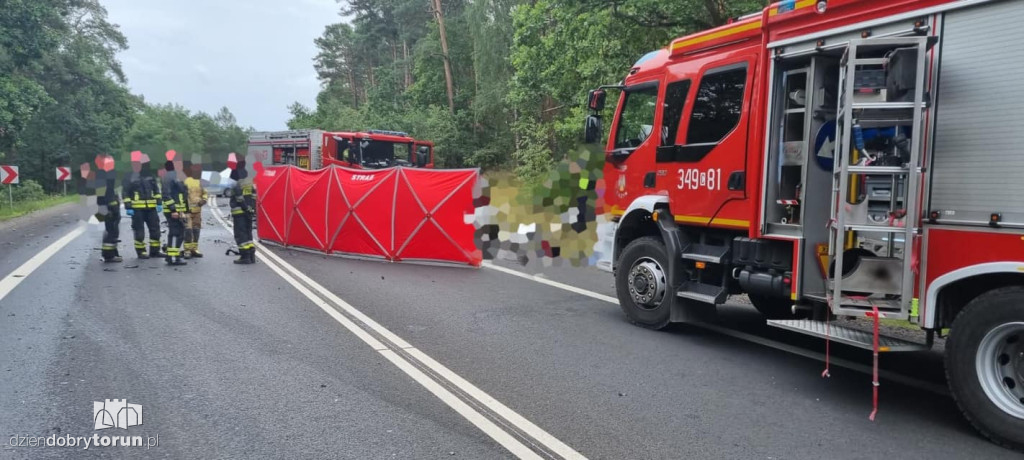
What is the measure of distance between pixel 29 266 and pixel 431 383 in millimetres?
9351

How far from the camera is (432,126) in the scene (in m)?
33.6

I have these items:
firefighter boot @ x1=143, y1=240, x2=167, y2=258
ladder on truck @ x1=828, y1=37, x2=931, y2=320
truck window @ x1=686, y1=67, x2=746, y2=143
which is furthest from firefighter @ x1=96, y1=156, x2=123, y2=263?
ladder on truck @ x1=828, y1=37, x2=931, y2=320

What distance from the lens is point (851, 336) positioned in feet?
15.6

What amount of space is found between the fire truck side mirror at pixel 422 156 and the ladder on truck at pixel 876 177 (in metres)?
18.4

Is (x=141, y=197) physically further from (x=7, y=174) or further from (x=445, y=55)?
(x=445, y=55)

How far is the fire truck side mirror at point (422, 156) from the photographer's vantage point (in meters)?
22.3

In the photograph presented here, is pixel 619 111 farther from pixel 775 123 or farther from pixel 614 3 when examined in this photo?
pixel 614 3

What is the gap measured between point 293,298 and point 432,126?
85.0 feet

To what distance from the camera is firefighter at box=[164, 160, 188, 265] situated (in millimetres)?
11559

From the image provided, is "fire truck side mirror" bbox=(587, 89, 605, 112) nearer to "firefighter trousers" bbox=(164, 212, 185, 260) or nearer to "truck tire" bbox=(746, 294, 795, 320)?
"truck tire" bbox=(746, 294, 795, 320)

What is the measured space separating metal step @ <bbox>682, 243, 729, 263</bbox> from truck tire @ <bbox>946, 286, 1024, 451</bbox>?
2249 millimetres

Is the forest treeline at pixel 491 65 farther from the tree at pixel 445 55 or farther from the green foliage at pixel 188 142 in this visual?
the green foliage at pixel 188 142

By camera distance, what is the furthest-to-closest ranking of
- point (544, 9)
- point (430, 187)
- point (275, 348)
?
point (544, 9) → point (430, 187) → point (275, 348)

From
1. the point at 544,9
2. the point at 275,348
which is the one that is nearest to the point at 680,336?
the point at 275,348
